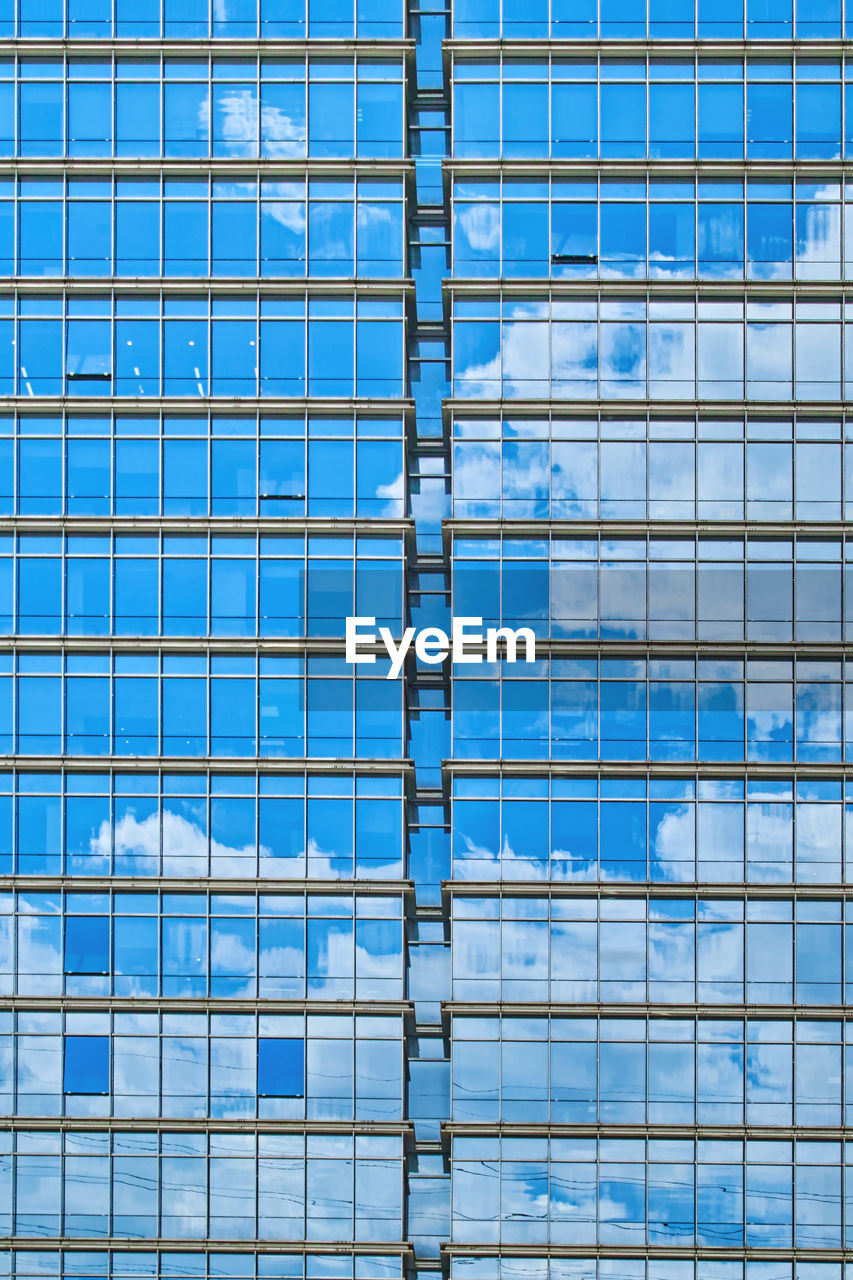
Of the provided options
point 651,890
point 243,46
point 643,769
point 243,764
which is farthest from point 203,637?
point 243,46

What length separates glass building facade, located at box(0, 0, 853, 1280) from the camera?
3638cm

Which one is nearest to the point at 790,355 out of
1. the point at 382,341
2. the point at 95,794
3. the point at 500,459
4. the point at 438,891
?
the point at 500,459

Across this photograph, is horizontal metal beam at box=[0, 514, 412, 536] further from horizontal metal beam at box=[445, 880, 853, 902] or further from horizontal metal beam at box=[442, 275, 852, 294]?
horizontal metal beam at box=[445, 880, 853, 902]

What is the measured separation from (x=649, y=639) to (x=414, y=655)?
21.6 feet

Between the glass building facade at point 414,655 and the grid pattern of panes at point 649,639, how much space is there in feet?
0.38

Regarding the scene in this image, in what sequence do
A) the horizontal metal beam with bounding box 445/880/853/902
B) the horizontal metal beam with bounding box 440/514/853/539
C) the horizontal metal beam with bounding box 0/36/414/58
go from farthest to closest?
the horizontal metal beam with bounding box 0/36/414/58
the horizontal metal beam with bounding box 440/514/853/539
the horizontal metal beam with bounding box 445/880/853/902

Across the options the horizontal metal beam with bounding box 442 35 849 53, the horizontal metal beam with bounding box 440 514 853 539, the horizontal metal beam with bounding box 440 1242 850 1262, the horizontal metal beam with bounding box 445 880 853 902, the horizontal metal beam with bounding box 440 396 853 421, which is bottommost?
the horizontal metal beam with bounding box 440 1242 850 1262

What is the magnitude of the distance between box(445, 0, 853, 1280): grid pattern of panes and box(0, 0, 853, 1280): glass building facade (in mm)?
117

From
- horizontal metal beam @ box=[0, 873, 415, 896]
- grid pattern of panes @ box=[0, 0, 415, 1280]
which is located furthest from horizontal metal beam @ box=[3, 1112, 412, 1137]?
horizontal metal beam @ box=[0, 873, 415, 896]

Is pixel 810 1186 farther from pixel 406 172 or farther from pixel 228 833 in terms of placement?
pixel 406 172

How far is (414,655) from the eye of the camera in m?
38.4

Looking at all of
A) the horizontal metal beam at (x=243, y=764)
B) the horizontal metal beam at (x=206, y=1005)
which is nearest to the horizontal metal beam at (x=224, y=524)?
the horizontal metal beam at (x=243, y=764)

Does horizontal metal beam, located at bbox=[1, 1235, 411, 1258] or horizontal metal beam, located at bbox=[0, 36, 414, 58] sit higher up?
horizontal metal beam, located at bbox=[0, 36, 414, 58]

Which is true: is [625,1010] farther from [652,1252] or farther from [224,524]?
[224,524]
